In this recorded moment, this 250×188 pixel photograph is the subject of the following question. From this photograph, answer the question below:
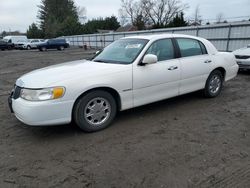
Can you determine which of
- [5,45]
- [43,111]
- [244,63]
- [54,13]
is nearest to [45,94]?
[43,111]

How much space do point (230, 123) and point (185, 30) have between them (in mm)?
12947

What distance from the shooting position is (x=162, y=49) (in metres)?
→ 4.44

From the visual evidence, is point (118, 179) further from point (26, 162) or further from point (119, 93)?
point (119, 93)

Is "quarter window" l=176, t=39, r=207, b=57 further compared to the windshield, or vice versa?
"quarter window" l=176, t=39, r=207, b=57

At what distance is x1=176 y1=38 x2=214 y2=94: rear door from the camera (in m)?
4.65

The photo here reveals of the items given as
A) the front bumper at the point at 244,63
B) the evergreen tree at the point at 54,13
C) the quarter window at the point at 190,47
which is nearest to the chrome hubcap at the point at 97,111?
the quarter window at the point at 190,47

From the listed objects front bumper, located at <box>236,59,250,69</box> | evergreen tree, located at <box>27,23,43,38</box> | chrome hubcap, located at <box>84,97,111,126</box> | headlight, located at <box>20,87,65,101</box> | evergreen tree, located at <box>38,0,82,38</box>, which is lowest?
chrome hubcap, located at <box>84,97,111,126</box>

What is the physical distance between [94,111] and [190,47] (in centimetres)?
267

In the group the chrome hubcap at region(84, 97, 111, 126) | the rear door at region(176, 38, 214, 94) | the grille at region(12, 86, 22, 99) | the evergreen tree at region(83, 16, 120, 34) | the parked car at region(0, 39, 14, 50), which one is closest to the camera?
the grille at region(12, 86, 22, 99)

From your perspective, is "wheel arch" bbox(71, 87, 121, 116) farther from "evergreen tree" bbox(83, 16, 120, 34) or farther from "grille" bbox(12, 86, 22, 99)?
"evergreen tree" bbox(83, 16, 120, 34)

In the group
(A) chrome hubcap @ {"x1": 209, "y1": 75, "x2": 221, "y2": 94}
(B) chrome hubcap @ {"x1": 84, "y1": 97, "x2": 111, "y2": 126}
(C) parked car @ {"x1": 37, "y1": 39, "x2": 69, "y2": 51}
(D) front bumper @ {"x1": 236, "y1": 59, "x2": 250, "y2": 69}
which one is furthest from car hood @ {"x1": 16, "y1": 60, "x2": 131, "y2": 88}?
(C) parked car @ {"x1": 37, "y1": 39, "x2": 69, "y2": 51}

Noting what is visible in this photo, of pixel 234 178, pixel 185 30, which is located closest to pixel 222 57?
pixel 234 178

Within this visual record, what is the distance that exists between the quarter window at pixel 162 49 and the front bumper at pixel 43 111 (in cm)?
189

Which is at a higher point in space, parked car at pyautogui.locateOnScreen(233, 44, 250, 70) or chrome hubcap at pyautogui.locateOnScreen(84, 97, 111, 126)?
parked car at pyautogui.locateOnScreen(233, 44, 250, 70)
